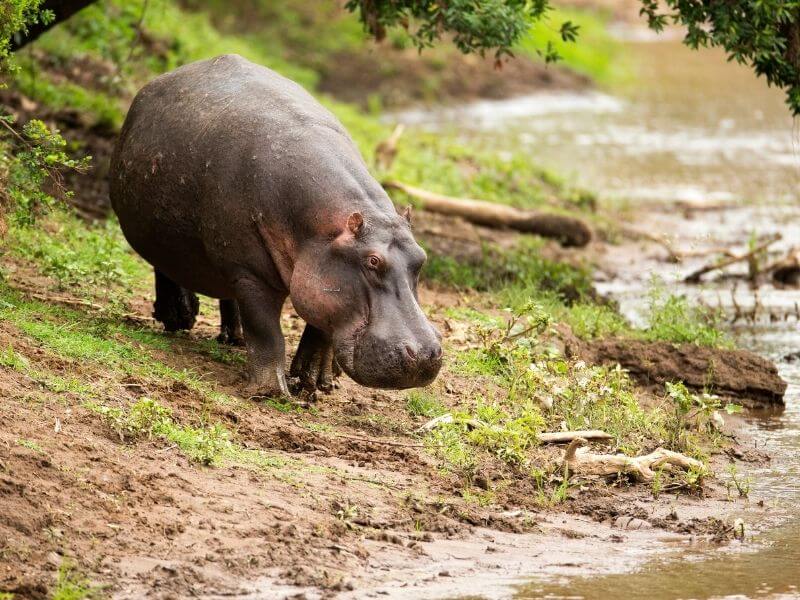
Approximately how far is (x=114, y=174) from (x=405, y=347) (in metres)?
2.87

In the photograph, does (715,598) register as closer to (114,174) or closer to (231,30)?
(114,174)

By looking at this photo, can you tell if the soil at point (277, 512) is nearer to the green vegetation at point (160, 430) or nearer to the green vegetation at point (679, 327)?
the green vegetation at point (160, 430)

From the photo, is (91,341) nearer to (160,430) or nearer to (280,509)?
(160,430)

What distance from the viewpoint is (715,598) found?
5.79 metres

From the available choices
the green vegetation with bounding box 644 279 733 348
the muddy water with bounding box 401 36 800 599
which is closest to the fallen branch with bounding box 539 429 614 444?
the muddy water with bounding box 401 36 800 599

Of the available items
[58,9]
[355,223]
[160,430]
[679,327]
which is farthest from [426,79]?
[160,430]

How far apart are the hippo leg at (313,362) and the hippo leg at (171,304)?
126 centimetres

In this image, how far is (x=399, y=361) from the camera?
7012 mm

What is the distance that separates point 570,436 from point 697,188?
11.0 meters

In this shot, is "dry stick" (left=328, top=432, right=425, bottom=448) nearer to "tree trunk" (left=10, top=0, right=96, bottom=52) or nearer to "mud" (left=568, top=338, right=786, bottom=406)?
"mud" (left=568, top=338, right=786, bottom=406)

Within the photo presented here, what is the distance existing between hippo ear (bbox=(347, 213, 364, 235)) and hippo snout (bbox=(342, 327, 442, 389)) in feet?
2.02

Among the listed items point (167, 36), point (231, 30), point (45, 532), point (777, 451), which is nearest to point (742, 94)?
point (231, 30)

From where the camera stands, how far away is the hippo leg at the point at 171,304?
907cm

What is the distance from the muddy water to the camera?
6160mm
